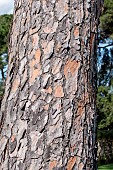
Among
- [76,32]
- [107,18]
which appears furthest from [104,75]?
[76,32]

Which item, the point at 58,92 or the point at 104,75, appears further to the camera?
the point at 104,75

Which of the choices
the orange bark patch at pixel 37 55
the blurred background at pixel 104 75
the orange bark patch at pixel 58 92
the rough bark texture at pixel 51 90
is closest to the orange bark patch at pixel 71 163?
the rough bark texture at pixel 51 90

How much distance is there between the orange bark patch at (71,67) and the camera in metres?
1.51

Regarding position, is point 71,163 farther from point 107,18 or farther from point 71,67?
point 107,18

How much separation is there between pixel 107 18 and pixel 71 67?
1272 cm

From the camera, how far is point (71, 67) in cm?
152

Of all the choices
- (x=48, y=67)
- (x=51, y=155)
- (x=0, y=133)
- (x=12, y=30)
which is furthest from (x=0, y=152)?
(x=12, y=30)

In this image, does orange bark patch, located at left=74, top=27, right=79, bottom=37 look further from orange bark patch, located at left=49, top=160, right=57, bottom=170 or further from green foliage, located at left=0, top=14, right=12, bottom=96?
green foliage, located at left=0, top=14, right=12, bottom=96

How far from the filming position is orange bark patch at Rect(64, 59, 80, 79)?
1.51 metres

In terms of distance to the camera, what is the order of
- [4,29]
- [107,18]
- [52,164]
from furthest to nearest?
[4,29]
[107,18]
[52,164]

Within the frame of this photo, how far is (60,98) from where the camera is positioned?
1.49 metres

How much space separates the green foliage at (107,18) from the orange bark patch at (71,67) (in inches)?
492

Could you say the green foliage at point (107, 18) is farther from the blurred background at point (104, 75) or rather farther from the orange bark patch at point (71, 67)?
the orange bark patch at point (71, 67)

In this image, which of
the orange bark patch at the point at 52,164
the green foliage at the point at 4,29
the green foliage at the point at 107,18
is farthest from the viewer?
the green foliage at the point at 4,29
